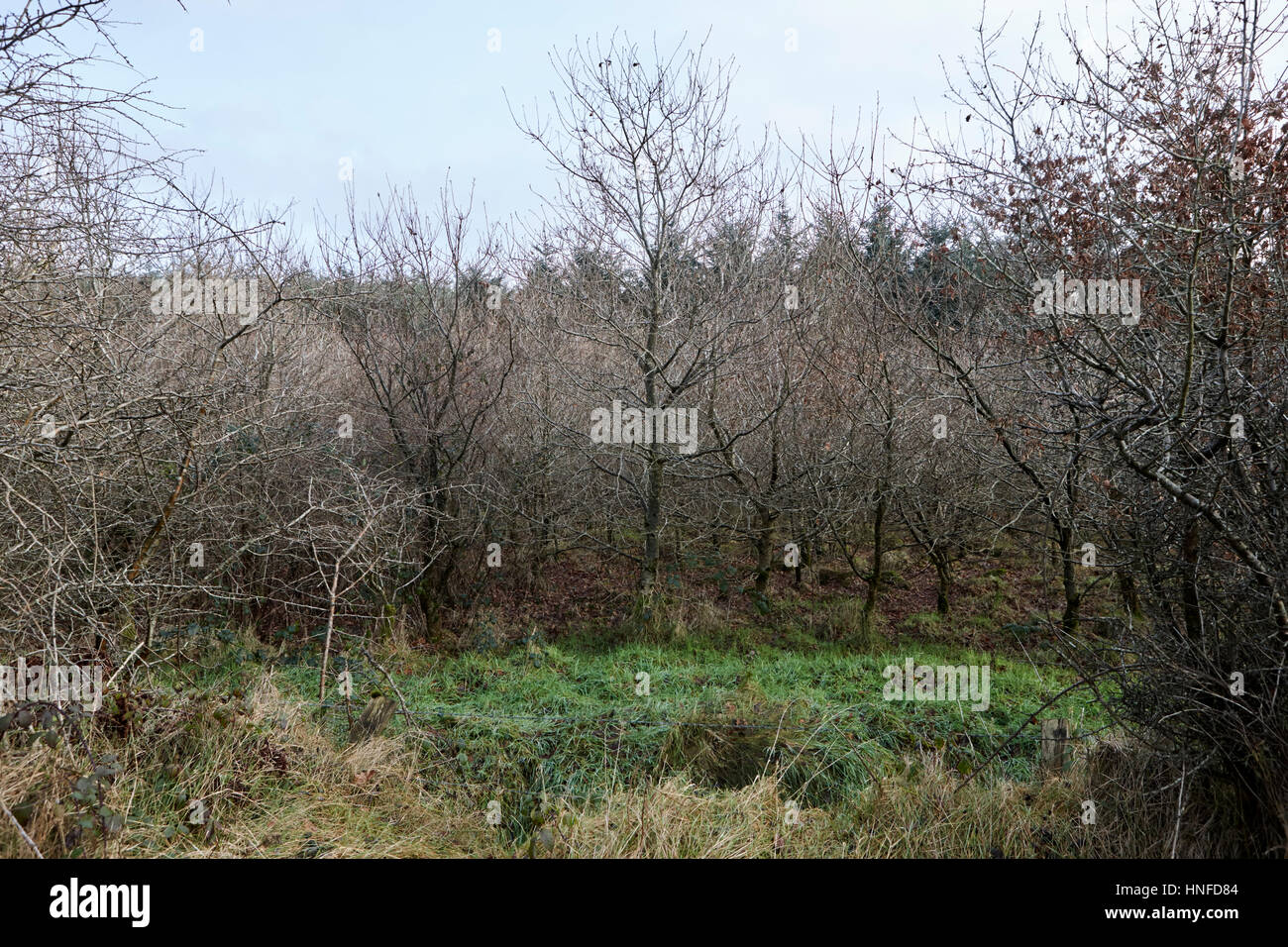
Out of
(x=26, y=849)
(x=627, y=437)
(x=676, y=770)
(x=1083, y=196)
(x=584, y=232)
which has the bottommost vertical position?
(x=676, y=770)

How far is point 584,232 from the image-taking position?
8773 millimetres

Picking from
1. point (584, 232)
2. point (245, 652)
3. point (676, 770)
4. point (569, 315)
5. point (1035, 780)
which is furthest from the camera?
point (569, 315)

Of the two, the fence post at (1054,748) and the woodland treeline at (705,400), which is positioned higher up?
the woodland treeline at (705,400)

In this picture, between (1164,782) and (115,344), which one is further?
(115,344)

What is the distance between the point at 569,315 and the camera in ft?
33.2

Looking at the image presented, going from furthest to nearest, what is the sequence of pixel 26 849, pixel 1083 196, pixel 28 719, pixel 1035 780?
pixel 1083 196 < pixel 1035 780 < pixel 28 719 < pixel 26 849

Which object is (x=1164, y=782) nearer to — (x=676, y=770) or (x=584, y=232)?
(x=676, y=770)

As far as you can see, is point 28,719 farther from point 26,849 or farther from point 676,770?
point 676,770

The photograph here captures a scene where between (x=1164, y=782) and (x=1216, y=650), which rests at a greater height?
(x=1216, y=650)

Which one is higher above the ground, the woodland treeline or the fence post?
the woodland treeline

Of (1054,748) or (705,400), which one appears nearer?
(1054,748)

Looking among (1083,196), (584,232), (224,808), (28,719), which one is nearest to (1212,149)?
(1083,196)

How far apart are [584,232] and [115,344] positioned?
4.71 metres
